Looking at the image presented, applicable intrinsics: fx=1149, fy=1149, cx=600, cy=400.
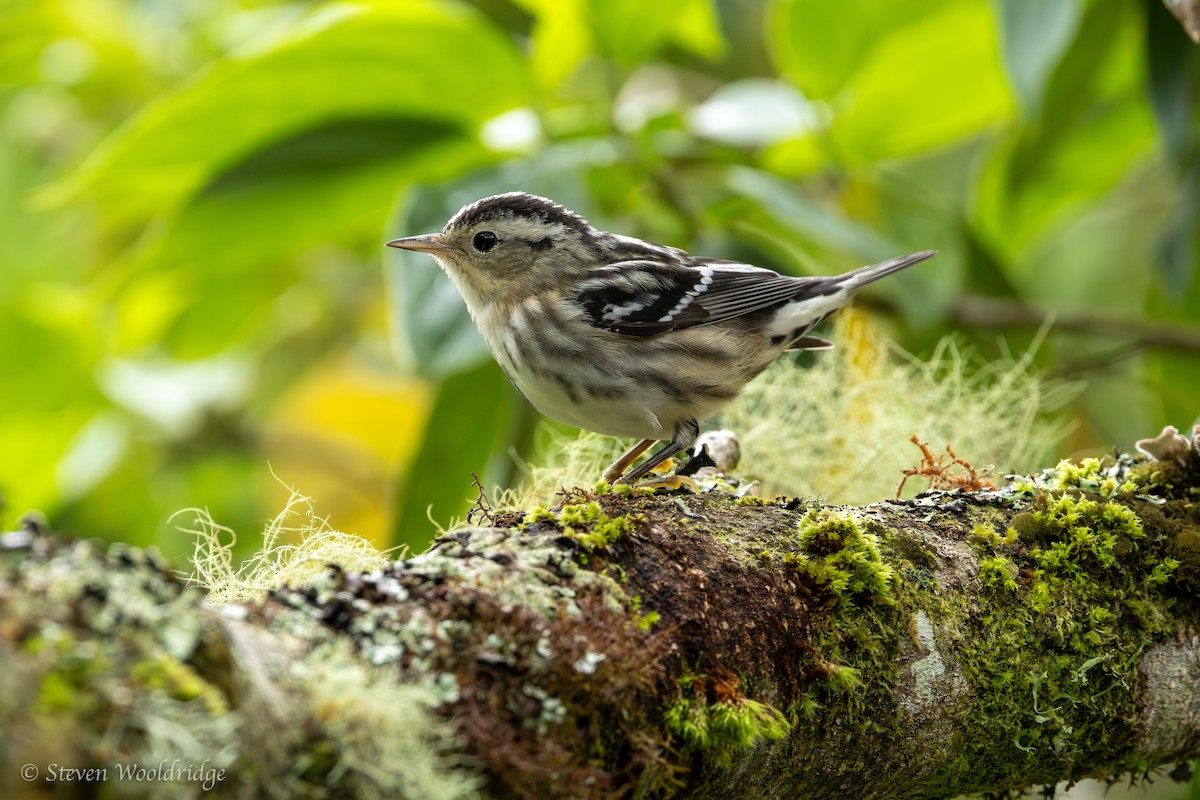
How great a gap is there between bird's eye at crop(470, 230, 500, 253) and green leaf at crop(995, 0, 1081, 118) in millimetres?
1789

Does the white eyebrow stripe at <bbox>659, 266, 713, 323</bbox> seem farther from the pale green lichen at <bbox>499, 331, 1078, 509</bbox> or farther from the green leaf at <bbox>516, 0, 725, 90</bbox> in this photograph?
the green leaf at <bbox>516, 0, 725, 90</bbox>

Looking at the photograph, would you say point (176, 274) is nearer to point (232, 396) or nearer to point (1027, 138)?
point (232, 396)

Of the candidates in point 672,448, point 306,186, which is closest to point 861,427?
point 672,448

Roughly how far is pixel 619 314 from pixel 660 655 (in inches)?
78.6

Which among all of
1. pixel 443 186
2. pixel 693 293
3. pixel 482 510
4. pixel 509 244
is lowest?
pixel 482 510

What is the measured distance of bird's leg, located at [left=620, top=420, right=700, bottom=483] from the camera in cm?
333

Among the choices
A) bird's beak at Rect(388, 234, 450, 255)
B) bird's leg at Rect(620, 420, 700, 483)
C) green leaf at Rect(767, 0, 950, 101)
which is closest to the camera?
bird's leg at Rect(620, 420, 700, 483)

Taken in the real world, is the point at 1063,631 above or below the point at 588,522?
below

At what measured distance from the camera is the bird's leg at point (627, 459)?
3.54 metres

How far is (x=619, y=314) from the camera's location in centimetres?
375

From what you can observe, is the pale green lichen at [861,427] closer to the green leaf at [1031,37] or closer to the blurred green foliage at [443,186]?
the blurred green foliage at [443,186]

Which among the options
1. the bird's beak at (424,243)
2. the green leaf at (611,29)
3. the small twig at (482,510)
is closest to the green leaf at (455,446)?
the bird's beak at (424,243)

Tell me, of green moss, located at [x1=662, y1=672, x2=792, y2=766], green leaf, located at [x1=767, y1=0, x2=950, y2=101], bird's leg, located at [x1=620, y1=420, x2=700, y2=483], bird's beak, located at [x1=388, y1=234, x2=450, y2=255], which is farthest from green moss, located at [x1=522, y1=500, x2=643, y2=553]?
green leaf, located at [x1=767, y1=0, x2=950, y2=101]

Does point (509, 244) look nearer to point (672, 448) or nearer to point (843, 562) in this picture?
point (672, 448)
